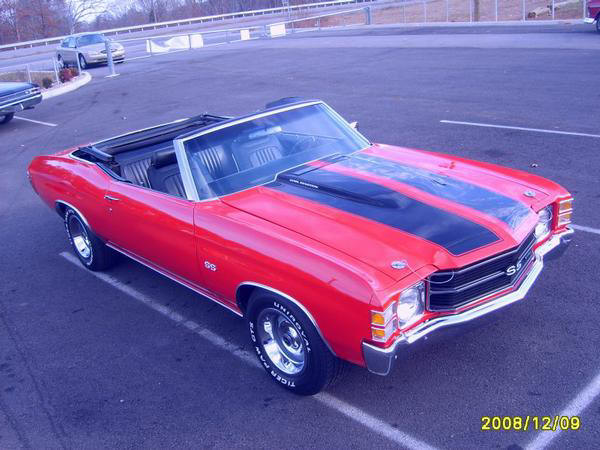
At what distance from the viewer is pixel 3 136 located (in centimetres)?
1402

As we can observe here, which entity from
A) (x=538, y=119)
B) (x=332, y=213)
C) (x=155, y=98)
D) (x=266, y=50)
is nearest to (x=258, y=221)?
(x=332, y=213)

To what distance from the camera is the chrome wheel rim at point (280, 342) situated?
4.04 m

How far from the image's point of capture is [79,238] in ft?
21.2

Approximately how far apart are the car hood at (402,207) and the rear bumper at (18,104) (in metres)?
11.3

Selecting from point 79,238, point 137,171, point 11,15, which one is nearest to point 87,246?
point 79,238

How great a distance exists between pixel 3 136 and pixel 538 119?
11.1m

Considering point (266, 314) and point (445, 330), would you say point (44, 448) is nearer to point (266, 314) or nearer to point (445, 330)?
point (266, 314)

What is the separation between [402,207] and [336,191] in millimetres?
531

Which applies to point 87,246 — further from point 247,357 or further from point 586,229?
point 586,229

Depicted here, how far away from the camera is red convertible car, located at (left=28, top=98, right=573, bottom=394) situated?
11.7 feet

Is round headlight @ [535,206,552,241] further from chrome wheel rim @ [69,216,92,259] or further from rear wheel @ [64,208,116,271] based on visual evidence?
chrome wheel rim @ [69,216,92,259]
